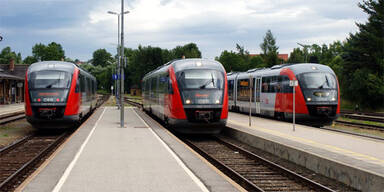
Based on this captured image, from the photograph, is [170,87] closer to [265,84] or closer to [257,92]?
[265,84]

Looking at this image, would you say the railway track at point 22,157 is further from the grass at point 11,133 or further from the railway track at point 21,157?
the grass at point 11,133

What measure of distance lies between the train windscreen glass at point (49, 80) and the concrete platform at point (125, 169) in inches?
160

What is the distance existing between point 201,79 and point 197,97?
0.90 metres

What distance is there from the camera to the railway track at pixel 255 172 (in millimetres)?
9055

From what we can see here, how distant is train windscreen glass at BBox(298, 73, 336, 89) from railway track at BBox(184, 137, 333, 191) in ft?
23.5

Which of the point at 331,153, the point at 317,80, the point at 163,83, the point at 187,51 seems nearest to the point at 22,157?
the point at 163,83

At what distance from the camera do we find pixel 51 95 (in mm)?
17266

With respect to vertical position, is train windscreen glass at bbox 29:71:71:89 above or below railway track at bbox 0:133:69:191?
above

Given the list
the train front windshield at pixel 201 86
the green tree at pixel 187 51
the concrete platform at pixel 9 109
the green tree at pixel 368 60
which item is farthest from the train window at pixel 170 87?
the green tree at pixel 187 51

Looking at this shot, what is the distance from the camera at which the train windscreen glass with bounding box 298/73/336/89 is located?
20.6 meters

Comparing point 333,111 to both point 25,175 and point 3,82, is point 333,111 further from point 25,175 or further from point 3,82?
point 3,82

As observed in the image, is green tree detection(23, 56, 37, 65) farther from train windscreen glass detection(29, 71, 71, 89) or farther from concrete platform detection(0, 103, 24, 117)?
train windscreen glass detection(29, 71, 71, 89)

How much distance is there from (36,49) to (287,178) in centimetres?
13377

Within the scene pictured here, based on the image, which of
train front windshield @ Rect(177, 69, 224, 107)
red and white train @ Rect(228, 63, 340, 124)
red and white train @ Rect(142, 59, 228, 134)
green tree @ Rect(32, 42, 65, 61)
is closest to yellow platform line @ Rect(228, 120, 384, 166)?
red and white train @ Rect(142, 59, 228, 134)
